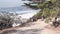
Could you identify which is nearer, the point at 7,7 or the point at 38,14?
the point at 38,14

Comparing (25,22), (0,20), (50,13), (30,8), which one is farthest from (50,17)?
(30,8)

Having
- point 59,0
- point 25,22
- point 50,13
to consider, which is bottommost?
point 25,22

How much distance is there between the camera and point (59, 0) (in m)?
9.18

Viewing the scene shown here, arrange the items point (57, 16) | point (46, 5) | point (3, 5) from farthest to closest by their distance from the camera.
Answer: point (3, 5), point (46, 5), point (57, 16)

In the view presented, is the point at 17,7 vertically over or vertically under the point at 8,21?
over

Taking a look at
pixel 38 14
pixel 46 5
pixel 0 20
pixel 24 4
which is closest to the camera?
pixel 0 20

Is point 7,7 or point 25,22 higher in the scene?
point 7,7

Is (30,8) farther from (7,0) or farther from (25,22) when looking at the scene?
(25,22)

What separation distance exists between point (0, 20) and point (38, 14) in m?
2.75

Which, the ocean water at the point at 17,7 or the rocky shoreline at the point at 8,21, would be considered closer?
the rocky shoreline at the point at 8,21

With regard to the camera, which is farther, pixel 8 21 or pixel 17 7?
pixel 17 7

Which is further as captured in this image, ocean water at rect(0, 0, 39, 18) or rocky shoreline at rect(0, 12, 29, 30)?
ocean water at rect(0, 0, 39, 18)

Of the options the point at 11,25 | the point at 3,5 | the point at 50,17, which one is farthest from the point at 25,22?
the point at 3,5

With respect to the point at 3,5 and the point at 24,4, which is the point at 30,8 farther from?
the point at 3,5
